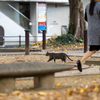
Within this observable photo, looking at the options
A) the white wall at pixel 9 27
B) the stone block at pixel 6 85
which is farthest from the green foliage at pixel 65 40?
the stone block at pixel 6 85

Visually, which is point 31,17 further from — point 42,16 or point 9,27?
point 9,27

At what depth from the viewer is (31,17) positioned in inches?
1004

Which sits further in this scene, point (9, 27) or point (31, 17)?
point (31, 17)

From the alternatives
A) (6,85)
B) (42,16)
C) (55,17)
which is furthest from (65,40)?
(6,85)

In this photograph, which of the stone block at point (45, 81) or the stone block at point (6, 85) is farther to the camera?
the stone block at point (45, 81)

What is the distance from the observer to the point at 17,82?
5.58m

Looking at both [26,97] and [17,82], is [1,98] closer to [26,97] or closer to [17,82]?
[26,97]

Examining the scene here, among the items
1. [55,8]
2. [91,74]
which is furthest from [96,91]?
[55,8]

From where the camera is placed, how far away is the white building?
2192cm

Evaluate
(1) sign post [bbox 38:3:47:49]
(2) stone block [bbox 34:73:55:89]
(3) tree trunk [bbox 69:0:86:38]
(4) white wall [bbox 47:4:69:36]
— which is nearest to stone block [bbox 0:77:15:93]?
(2) stone block [bbox 34:73:55:89]

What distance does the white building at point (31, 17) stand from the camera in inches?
863

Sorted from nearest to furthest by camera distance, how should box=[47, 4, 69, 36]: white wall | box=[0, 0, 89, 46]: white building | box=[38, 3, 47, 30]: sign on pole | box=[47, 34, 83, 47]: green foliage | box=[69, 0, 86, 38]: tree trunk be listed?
1. box=[47, 34, 83, 47]: green foliage
2. box=[69, 0, 86, 38]: tree trunk
3. box=[0, 0, 89, 46]: white building
4. box=[38, 3, 47, 30]: sign on pole
5. box=[47, 4, 69, 36]: white wall

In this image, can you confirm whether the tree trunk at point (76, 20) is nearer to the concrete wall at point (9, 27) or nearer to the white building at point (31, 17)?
the white building at point (31, 17)

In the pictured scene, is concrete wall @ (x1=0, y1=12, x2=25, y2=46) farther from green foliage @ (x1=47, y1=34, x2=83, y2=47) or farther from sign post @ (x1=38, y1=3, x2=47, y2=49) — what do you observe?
A: green foliage @ (x1=47, y1=34, x2=83, y2=47)
